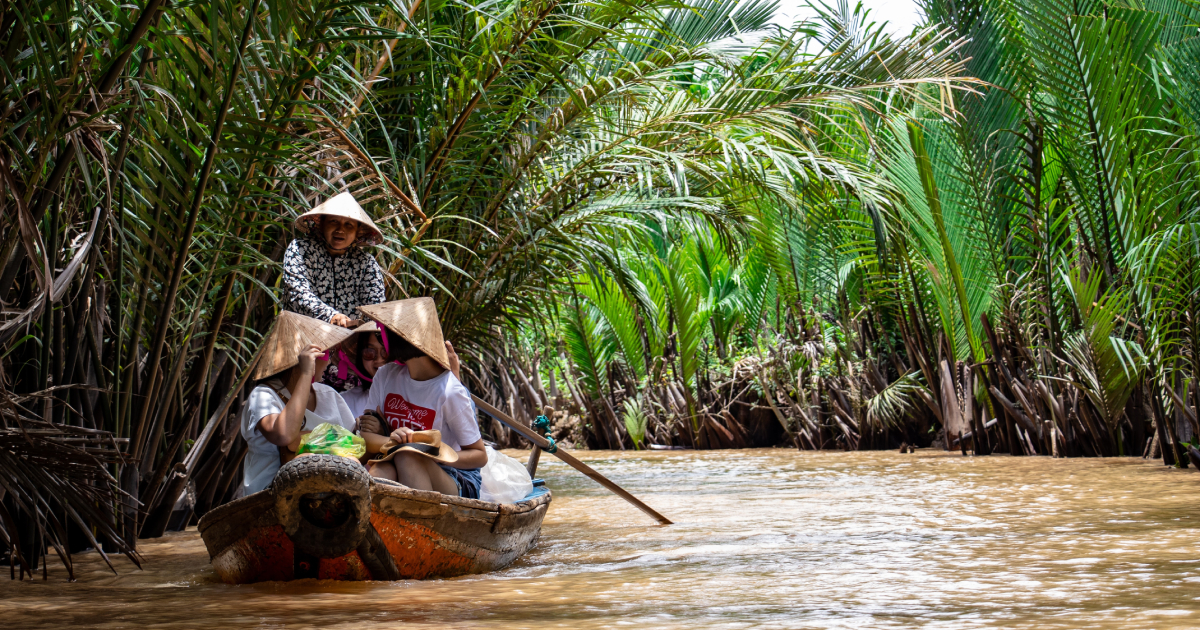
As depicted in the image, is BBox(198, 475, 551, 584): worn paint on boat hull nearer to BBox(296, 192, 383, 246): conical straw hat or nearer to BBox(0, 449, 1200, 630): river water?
BBox(0, 449, 1200, 630): river water

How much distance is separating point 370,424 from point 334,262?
101cm

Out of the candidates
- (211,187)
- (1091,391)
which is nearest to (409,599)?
(211,187)

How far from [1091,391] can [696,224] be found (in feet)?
9.97

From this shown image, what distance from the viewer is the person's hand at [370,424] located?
386 centimetres

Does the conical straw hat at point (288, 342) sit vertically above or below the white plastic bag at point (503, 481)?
above

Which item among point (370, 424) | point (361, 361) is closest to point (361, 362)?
point (361, 361)

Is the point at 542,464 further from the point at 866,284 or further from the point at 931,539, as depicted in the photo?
the point at 931,539

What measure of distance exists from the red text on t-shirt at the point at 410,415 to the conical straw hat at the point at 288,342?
37 cm

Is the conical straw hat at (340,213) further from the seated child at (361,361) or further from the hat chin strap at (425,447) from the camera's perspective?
the hat chin strap at (425,447)

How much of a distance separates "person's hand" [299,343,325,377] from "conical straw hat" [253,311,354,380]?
A: 0.02m

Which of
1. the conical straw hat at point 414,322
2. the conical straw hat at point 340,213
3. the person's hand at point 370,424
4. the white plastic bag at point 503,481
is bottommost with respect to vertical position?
the white plastic bag at point 503,481

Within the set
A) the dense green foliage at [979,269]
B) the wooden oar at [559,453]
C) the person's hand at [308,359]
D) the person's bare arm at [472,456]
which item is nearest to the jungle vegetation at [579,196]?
the dense green foliage at [979,269]

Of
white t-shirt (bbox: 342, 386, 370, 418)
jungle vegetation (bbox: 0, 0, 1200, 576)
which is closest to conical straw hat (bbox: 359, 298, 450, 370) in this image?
white t-shirt (bbox: 342, 386, 370, 418)

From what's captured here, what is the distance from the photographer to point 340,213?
435 cm
